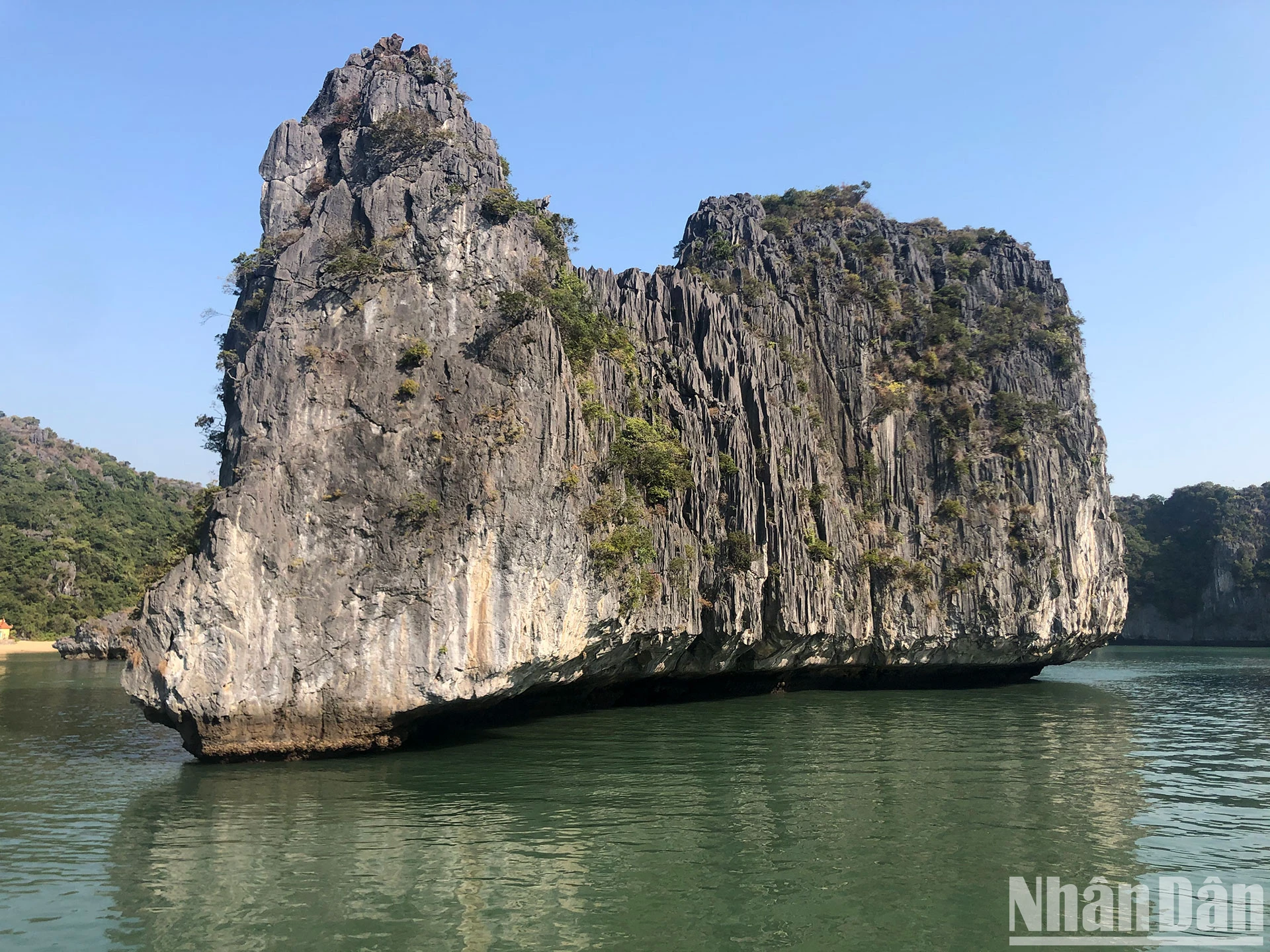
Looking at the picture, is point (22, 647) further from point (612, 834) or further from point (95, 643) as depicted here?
point (612, 834)

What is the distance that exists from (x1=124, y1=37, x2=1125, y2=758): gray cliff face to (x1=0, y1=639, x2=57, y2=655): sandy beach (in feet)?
196

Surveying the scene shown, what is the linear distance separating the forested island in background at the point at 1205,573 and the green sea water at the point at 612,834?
76.8 metres

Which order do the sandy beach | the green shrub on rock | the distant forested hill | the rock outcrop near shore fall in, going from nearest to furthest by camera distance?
the green shrub on rock, the rock outcrop near shore, the sandy beach, the distant forested hill

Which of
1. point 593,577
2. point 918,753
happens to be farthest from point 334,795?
point 918,753

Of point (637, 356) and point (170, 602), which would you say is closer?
point (170, 602)

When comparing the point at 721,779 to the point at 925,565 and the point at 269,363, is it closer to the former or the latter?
the point at 269,363

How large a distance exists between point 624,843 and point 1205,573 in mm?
99517

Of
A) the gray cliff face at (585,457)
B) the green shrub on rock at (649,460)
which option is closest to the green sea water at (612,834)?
Result: the gray cliff face at (585,457)

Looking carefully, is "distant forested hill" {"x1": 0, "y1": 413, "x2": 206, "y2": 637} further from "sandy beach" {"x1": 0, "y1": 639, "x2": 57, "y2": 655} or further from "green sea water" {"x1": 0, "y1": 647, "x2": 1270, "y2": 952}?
"green sea water" {"x1": 0, "y1": 647, "x2": 1270, "y2": 952}

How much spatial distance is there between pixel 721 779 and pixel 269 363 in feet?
56.4

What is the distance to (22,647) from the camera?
72375 millimetres

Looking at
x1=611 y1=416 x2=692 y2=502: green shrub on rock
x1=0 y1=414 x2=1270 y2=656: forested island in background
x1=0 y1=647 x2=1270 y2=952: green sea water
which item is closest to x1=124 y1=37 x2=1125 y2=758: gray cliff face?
x1=611 y1=416 x2=692 y2=502: green shrub on rock

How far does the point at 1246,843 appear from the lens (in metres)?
14.6

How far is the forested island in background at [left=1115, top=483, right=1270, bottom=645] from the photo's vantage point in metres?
88.2
